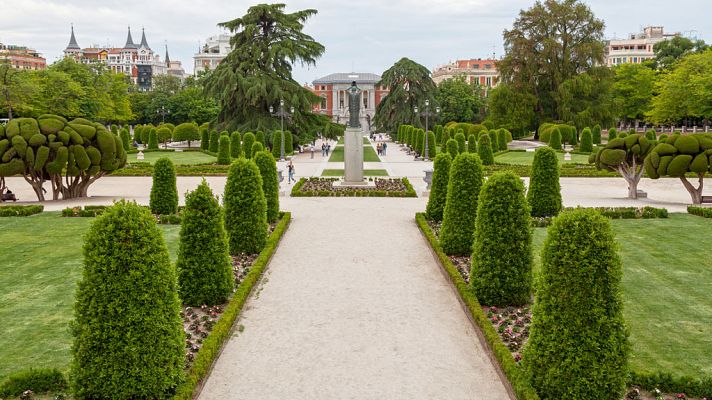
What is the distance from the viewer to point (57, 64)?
65500mm

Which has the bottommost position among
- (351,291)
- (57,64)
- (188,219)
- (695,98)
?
(351,291)

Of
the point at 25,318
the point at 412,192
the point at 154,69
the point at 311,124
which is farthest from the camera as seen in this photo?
the point at 154,69

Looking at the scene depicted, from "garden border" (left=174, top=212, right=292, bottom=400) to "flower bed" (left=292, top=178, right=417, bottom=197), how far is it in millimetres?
10401

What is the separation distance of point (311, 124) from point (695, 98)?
1300 inches

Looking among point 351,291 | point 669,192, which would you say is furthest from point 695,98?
point 351,291

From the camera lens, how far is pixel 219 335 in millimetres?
8664

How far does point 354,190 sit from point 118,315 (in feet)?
60.0

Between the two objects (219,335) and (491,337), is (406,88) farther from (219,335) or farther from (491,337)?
(219,335)

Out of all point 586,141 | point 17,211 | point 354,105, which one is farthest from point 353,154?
point 586,141

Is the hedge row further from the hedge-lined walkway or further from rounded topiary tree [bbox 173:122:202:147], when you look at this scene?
rounded topiary tree [bbox 173:122:202:147]

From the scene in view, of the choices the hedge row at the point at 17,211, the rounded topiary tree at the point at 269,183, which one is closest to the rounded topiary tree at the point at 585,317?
the rounded topiary tree at the point at 269,183

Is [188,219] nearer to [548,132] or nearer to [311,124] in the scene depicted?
[311,124]

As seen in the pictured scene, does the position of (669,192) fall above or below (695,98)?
below

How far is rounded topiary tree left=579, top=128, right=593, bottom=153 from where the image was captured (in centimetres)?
5012
